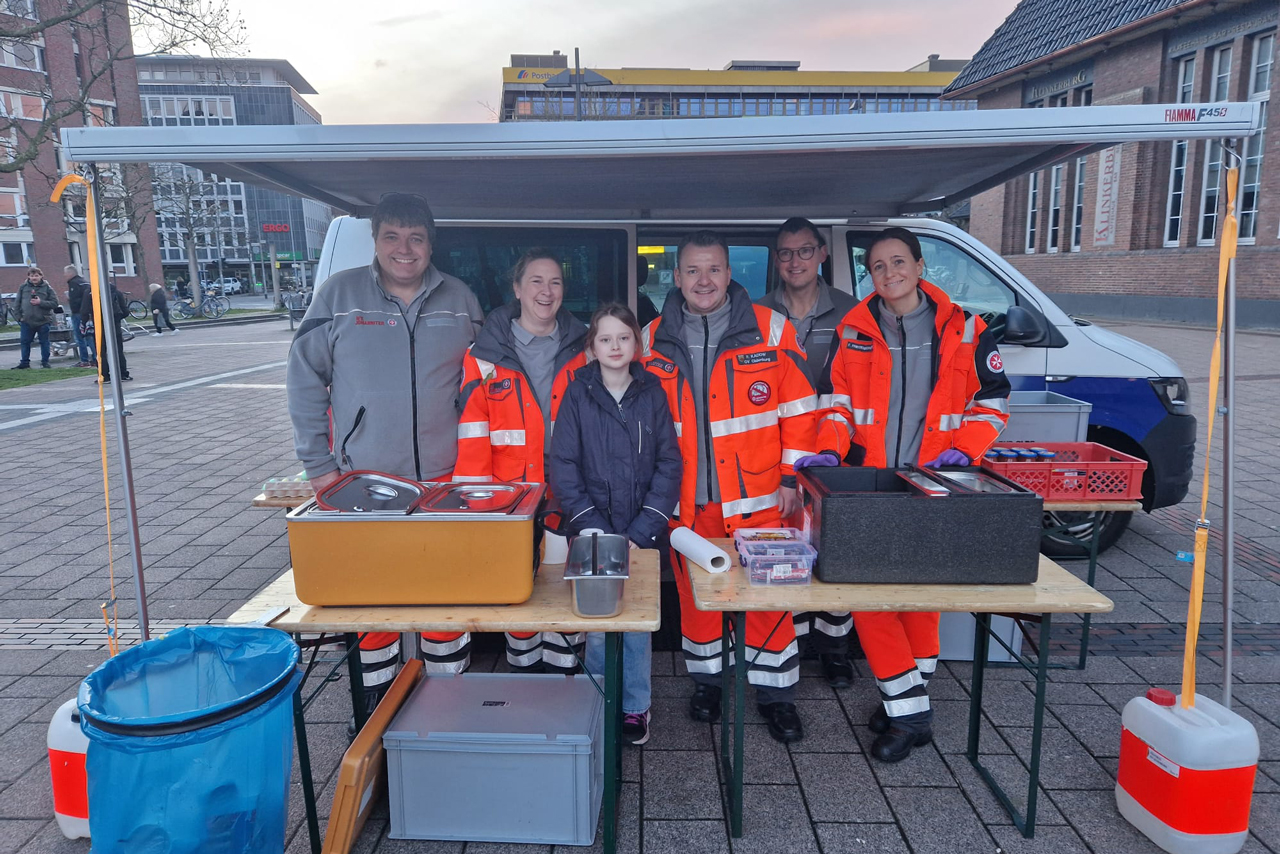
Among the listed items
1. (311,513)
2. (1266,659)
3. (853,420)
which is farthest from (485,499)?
(1266,659)

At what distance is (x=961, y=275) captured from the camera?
4719 mm

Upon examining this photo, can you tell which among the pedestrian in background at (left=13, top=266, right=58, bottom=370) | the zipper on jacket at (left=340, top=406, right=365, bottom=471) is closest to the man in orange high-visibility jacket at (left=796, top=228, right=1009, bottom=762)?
the zipper on jacket at (left=340, top=406, right=365, bottom=471)

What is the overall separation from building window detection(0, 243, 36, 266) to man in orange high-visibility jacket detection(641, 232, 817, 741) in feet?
164

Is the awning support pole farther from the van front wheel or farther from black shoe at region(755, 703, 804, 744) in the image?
the van front wheel

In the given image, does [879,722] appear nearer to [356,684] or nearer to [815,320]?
[815,320]

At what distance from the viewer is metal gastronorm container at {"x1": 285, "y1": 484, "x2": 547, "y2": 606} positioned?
Answer: 2312 millimetres

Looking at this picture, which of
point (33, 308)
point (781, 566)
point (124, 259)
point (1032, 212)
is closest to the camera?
point (781, 566)

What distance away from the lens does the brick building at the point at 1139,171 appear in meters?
18.2

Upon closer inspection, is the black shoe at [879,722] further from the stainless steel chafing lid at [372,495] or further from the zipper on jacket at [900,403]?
the stainless steel chafing lid at [372,495]

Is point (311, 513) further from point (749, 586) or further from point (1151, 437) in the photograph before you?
point (1151, 437)

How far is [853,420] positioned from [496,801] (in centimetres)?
202

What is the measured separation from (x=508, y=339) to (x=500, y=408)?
284 millimetres

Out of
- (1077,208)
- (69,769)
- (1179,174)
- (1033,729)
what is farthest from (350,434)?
(1077,208)

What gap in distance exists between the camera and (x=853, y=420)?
336cm
